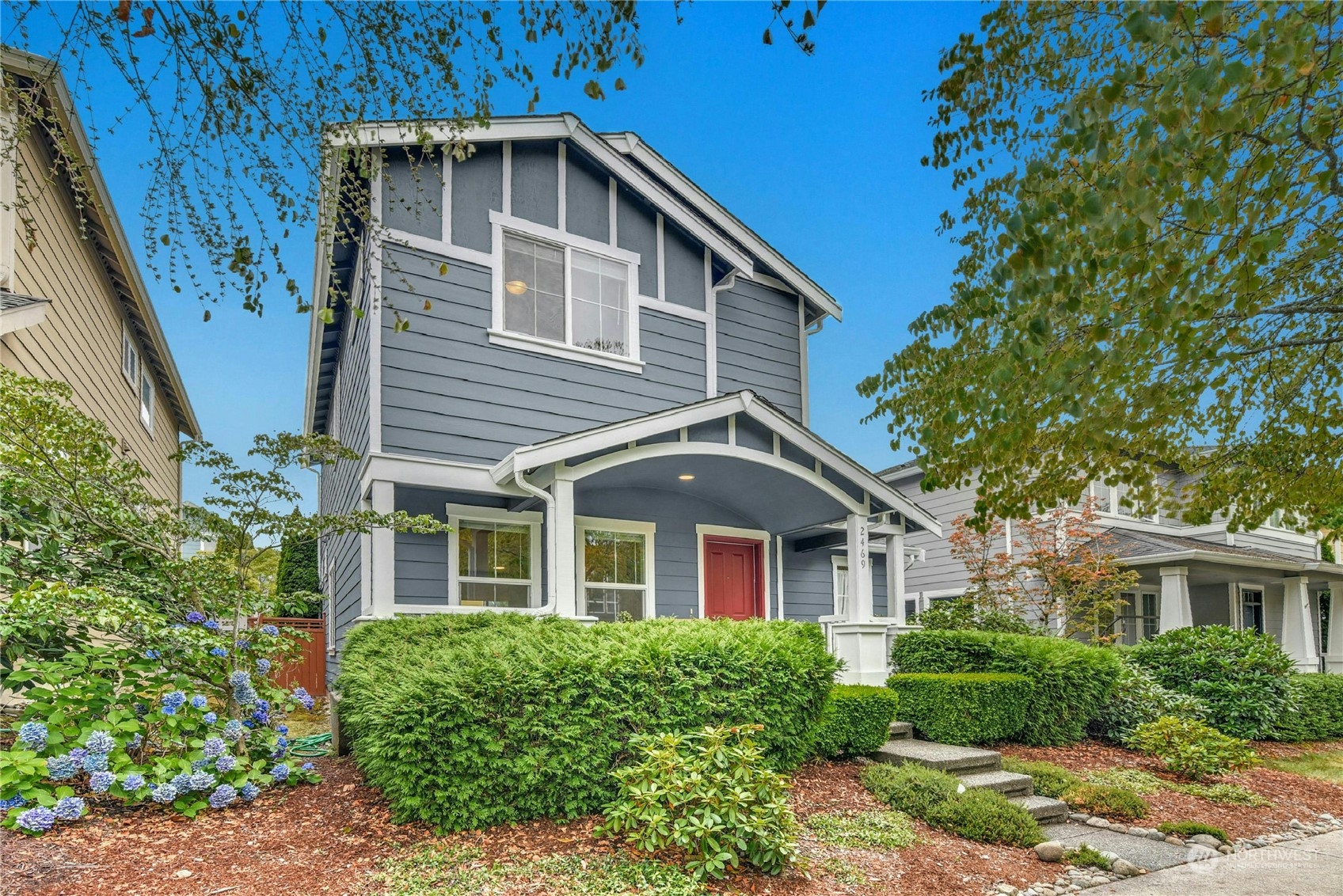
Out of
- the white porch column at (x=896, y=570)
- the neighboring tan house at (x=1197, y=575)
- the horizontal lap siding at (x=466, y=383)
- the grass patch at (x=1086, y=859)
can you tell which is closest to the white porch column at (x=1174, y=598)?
the neighboring tan house at (x=1197, y=575)

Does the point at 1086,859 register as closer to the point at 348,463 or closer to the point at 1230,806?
the point at 1230,806

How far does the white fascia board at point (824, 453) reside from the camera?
873 centimetres

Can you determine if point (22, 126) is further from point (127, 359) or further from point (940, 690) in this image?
point (127, 359)

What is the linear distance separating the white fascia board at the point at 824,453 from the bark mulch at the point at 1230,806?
2942 millimetres

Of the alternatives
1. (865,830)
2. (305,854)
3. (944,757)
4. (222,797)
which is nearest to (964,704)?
(944,757)

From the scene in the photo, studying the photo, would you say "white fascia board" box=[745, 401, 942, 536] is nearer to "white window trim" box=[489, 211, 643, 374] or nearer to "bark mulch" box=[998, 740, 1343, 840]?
"white window trim" box=[489, 211, 643, 374]

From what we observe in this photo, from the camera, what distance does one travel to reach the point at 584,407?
9.58m

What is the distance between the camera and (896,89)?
9406 millimetres

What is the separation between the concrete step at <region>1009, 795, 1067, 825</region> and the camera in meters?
6.36

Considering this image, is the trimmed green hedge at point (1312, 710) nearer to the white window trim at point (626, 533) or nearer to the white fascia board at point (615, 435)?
the white window trim at point (626, 533)

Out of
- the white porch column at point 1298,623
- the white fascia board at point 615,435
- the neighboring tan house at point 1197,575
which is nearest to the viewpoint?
the white fascia board at point 615,435

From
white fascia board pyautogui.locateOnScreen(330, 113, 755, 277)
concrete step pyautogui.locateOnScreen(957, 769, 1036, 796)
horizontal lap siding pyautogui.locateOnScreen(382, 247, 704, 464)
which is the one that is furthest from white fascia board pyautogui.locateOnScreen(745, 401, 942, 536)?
concrete step pyautogui.locateOnScreen(957, 769, 1036, 796)

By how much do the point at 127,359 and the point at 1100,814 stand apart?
14566 millimetres

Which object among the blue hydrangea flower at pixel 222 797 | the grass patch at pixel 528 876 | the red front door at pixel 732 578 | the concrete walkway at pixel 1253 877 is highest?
the red front door at pixel 732 578
